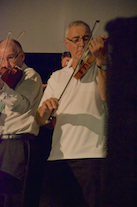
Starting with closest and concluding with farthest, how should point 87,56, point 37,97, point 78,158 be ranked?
point 78,158 → point 87,56 → point 37,97

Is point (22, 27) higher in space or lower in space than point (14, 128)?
higher

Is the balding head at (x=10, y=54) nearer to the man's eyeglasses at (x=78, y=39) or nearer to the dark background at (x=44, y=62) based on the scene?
the dark background at (x=44, y=62)

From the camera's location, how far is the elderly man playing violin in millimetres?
878

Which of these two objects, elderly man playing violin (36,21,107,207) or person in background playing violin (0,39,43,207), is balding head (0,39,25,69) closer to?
person in background playing violin (0,39,43,207)

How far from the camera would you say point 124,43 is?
597mm

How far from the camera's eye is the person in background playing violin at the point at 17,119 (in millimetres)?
1170

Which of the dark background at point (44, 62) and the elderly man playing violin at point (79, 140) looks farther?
the dark background at point (44, 62)

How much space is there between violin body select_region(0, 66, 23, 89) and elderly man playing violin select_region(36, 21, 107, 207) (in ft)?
1.15

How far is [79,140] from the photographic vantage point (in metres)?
0.93

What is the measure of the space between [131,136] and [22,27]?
150cm

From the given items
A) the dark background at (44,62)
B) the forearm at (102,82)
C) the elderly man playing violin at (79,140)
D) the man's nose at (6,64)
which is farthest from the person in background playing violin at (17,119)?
the forearm at (102,82)

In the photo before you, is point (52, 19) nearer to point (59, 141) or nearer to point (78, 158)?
point (59, 141)

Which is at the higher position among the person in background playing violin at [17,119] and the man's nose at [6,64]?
the man's nose at [6,64]

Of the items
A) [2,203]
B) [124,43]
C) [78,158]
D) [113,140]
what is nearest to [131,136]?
[113,140]
